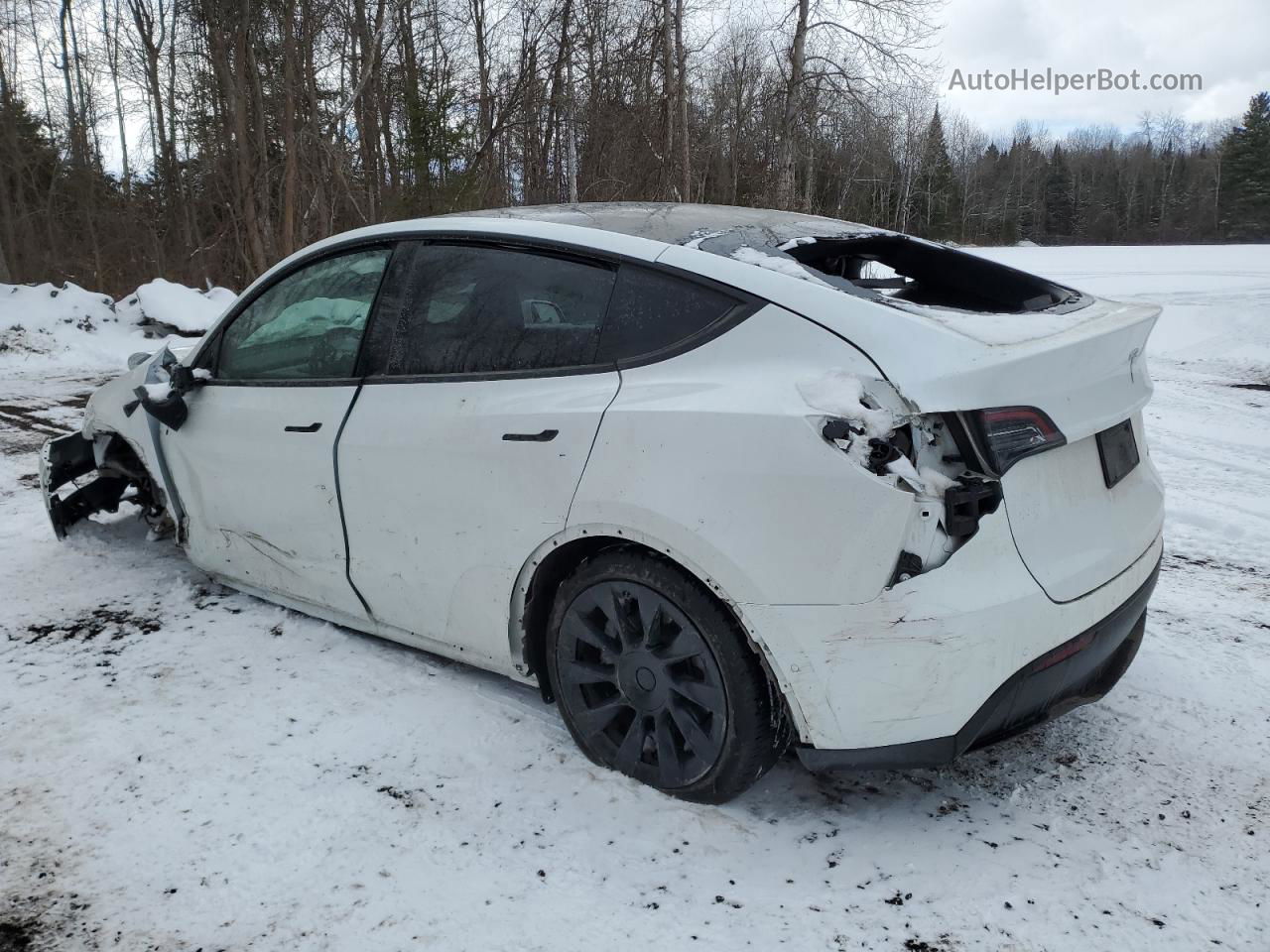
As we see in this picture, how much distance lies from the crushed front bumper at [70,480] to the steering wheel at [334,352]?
1.80 metres

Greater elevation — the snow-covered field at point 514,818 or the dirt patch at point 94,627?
the dirt patch at point 94,627

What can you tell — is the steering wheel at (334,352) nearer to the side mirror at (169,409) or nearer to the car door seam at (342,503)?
the car door seam at (342,503)

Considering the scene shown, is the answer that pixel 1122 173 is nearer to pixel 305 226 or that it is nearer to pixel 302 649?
pixel 305 226

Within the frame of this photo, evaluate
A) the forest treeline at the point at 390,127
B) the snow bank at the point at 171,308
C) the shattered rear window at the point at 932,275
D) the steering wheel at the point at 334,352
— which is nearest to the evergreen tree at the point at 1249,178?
the forest treeline at the point at 390,127

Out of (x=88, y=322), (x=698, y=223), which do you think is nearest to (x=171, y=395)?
(x=698, y=223)

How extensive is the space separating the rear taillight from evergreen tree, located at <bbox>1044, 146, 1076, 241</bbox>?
91.2 metres

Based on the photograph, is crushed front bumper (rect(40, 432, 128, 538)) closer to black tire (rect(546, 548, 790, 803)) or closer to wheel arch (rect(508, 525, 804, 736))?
wheel arch (rect(508, 525, 804, 736))

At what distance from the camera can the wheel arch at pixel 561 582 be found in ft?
7.18

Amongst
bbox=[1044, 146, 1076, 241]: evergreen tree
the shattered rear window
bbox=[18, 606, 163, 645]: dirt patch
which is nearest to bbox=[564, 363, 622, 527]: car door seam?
the shattered rear window

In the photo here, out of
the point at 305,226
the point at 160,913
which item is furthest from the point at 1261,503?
the point at 305,226

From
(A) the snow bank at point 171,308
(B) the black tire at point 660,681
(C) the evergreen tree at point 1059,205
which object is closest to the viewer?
(B) the black tire at point 660,681

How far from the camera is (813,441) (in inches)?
79.2

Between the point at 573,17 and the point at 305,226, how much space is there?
6.53 metres

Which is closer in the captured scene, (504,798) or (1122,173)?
(504,798)
